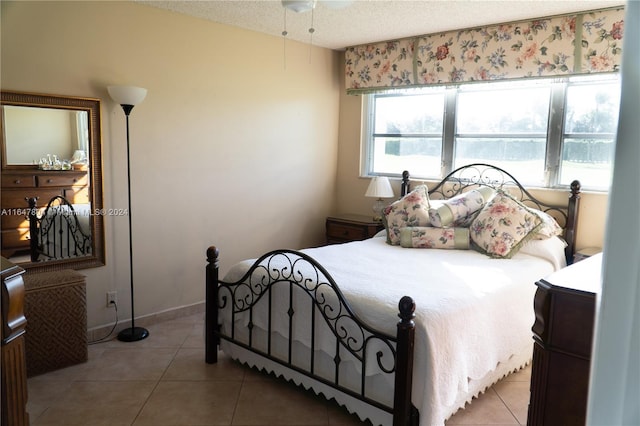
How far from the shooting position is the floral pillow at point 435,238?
363 cm

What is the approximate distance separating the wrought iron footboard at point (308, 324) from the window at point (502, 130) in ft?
7.06

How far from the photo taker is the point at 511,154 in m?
4.12

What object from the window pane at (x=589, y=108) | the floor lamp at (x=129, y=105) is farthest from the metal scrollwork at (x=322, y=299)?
the window pane at (x=589, y=108)

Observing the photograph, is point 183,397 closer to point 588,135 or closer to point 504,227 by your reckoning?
A: point 504,227

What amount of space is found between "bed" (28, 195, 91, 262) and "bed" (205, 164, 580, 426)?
3.36ft

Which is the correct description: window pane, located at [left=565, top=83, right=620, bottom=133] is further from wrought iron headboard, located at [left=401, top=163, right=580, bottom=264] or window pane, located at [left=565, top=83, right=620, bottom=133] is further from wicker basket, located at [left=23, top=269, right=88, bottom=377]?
wicker basket, located at [left=23, top=269, right=88, bottom=377]

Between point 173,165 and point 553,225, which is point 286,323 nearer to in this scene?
point 173,165

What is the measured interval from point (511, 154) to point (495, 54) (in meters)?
0.84

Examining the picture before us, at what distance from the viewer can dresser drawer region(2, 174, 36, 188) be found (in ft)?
9.79

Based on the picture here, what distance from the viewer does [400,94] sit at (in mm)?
4812

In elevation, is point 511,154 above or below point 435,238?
above

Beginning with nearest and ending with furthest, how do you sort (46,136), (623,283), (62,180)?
(623,283)
(46,136)
(62,180)

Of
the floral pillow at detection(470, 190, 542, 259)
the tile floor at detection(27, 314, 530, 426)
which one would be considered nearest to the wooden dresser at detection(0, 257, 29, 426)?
the tile floor at detection(27, 314, 530, 426)

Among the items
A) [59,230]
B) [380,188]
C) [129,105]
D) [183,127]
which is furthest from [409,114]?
[59,230]
